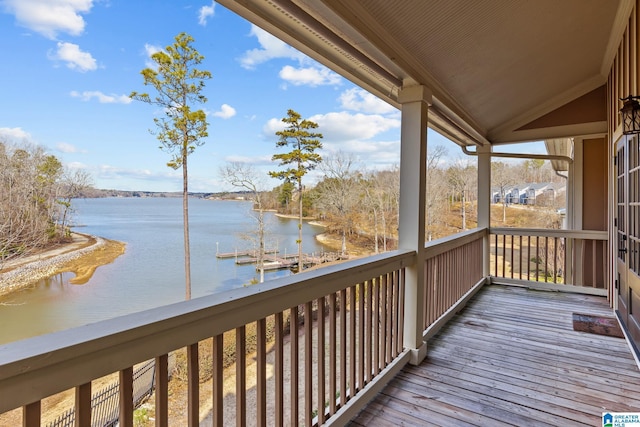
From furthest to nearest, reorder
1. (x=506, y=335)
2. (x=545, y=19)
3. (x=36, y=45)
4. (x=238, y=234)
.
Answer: (x=238, y=234) < (x=506, y=335) < (x=545, y=19) < (x=36, y=45)

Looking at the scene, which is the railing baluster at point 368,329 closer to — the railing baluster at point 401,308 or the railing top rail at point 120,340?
the railing baluster at point 401,308

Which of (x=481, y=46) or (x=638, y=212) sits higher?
Result: (x=481, y=46)

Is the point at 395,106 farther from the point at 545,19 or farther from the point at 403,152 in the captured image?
the point at 545,19

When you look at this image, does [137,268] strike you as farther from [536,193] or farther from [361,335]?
[536,193]

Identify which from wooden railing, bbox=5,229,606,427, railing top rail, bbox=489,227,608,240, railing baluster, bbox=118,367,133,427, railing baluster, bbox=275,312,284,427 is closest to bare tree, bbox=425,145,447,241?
railing top rail, bbox=489,227,608,240

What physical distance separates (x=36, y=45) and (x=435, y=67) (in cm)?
246

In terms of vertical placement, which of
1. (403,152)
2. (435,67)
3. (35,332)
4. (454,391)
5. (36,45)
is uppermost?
(435,67)

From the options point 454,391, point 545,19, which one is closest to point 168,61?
point 545,19

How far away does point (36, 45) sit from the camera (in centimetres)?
145

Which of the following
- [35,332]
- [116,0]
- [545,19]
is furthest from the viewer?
[545,19]

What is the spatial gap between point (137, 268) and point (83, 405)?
5.54ft

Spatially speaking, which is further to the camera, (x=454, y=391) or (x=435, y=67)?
(x=435, y=67)

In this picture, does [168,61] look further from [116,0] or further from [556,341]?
[556,341]

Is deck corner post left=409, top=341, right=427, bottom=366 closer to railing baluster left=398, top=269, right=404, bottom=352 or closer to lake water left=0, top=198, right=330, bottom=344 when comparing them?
railing baluster left=398, top=269, right=404, bottom=352
